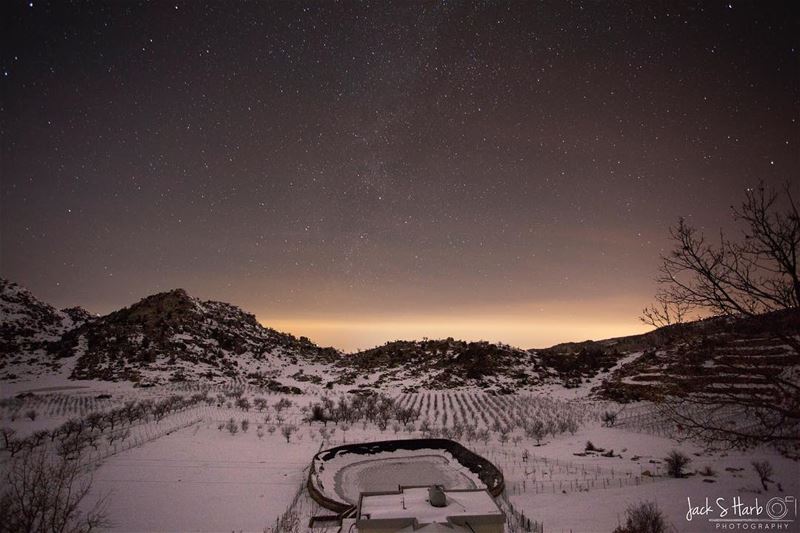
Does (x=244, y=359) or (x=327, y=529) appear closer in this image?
(x=327, y=529)

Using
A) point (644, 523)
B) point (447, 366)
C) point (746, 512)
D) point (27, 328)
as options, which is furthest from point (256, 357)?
point (746, 512)

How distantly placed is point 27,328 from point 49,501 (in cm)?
8143

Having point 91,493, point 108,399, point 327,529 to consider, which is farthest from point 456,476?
point 108,399

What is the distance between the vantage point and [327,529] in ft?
27.9

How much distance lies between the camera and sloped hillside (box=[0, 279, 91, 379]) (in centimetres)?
4947

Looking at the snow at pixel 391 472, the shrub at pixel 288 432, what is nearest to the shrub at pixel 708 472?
the snow at pixel 391 472

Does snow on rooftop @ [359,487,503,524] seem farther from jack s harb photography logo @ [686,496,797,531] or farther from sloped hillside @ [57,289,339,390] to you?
sloped hillside @ [57,289,339,390]

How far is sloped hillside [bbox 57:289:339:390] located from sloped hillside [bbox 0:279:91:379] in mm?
3287

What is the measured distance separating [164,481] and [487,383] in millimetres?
37070

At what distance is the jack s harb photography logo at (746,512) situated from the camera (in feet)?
27.0

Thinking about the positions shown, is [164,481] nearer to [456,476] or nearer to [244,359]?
[456,476]

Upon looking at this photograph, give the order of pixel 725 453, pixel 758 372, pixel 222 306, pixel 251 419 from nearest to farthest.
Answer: pixel 758 372 → pixel 725 453 → pixel 251 419 → pixel 222 306

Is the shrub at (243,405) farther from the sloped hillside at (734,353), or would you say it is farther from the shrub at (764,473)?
the shrub at (764,473)

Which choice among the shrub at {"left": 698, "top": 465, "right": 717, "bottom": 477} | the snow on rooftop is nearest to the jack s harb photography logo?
the shrub at {"left": 698, "top": 465, "right": 717, "bottom": 477}
